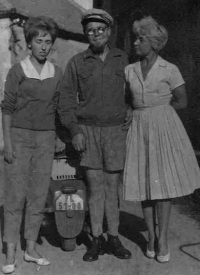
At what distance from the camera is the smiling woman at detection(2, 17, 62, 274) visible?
12.3 ft

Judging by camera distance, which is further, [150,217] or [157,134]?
[150,217]

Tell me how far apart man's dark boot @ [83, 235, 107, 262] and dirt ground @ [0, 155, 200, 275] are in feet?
0.15

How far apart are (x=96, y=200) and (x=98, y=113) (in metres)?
0.84

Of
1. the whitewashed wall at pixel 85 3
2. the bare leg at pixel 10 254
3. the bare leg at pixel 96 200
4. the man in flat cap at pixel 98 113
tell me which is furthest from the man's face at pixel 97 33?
the whitewashed wall at pixel 85 3

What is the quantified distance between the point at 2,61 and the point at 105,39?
831cm

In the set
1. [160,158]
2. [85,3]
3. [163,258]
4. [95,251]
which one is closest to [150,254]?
[163,258]

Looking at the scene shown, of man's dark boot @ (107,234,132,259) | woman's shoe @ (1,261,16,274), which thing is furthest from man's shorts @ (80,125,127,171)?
woman's shoe @ (1,261,16,274)

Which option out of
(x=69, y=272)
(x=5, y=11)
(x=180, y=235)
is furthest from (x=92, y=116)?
(x=5, y=11)

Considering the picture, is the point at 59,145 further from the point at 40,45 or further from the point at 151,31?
the point at 151,31

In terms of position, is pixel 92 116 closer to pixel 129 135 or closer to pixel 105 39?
pixel 129 135

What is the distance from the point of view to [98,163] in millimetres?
4082

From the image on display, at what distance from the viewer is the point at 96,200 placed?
418 centimetres

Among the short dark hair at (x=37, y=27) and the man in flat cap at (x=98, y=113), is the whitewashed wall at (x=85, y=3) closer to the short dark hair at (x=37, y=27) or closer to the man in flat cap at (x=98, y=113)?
the man in flat cap at (x=98, y=113)

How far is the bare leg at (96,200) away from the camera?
13.6 ft
